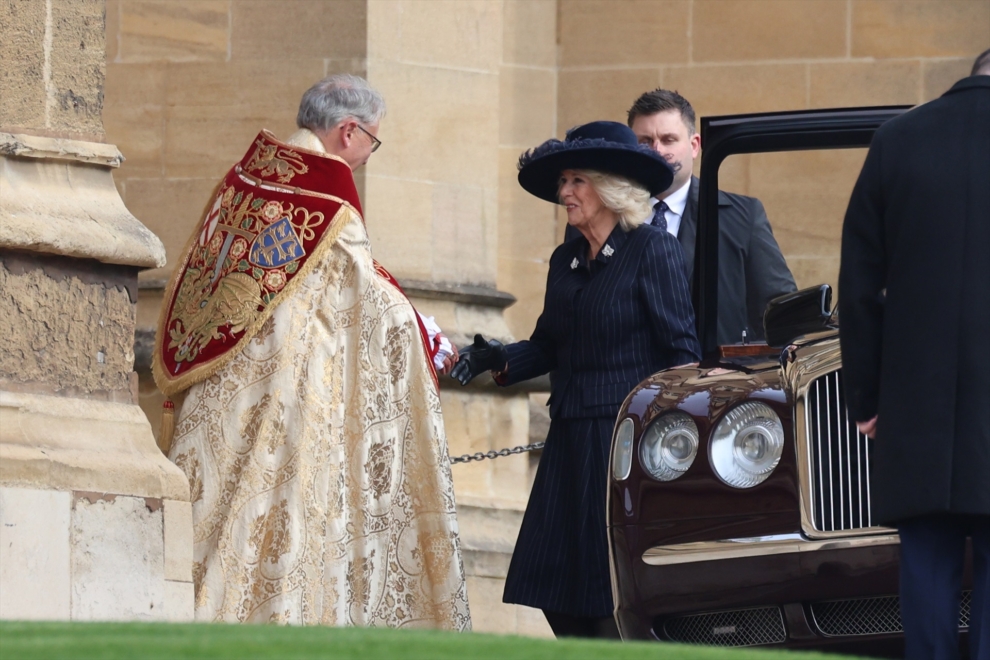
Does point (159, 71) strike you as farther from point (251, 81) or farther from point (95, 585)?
point (95, 585)

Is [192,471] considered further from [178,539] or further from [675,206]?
[675,206]

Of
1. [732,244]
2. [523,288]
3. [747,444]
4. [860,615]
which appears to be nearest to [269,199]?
[732,244]

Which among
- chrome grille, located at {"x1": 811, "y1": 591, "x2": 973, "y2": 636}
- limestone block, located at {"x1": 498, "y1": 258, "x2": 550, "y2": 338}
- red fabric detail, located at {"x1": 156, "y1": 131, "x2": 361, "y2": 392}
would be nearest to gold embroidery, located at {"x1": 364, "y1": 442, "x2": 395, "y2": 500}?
red fabric detail, located at {"x1": 156, "y1": 131, "x2": 361, "y2": 392}

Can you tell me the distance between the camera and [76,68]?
652 centimetres

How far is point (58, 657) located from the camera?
370cm

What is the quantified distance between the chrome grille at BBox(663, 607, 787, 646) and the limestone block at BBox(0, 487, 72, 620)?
1747 mm

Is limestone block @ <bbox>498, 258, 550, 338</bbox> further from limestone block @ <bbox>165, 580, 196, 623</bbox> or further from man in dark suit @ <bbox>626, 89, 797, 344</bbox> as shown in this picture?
limestone block @ <bbox>165, 580, 196, 623</bbox>

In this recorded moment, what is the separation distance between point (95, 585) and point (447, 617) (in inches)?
54.6

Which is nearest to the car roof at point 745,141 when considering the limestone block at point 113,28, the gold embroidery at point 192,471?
the gold embroidery at point 192,471

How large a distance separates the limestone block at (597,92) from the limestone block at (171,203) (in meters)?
2.41

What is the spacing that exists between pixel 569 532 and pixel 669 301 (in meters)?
0.81

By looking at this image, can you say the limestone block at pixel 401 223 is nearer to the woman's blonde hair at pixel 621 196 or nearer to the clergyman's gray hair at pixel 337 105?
the clergyman's gray hair at pixel 337 105

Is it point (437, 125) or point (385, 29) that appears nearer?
point (385, 29)

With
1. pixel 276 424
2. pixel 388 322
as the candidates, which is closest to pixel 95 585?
pixel 276 424
